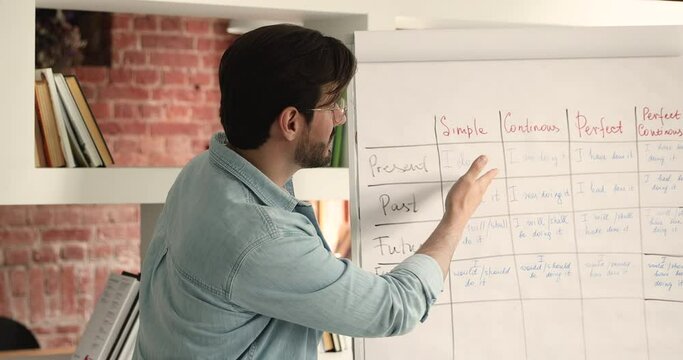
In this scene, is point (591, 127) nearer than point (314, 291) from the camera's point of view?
No

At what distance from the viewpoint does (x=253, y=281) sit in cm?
152

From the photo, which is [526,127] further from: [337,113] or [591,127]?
[337,113]

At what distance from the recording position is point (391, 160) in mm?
2016

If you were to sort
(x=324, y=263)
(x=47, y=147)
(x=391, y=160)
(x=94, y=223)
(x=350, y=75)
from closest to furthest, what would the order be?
1. (x=324, y=263)
2. (x=350, y=75)
3. (x=391, y=160)
4. (x=47, y=147)
5. (x=94, y=223)

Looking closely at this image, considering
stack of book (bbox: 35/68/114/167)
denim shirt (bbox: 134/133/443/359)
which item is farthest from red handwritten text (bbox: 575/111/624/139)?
stack of book (bbox: 35/68/114/167)

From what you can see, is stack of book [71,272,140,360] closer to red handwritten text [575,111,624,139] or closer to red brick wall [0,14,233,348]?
red handwritten text [575,111,624,139]

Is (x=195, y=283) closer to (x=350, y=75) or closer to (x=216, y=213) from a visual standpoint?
(x=216, y=213)

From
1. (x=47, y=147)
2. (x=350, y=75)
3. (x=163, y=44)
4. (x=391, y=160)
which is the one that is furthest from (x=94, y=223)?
(x=350, y=75)

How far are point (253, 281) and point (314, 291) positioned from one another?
0.10m

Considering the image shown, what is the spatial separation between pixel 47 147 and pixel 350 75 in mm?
859

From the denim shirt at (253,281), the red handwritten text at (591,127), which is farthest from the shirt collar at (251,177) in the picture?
the red handwritten text at (591,127)

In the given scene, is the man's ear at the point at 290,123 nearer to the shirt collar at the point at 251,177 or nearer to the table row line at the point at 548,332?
the shirt collar at the point at 251,177

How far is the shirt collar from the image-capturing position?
1608 mm

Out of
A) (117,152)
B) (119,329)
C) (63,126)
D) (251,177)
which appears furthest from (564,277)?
(117,152)
